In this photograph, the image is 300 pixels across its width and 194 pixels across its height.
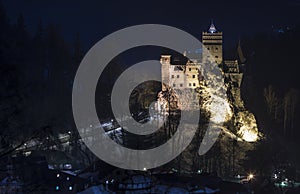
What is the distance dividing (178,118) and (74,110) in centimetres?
679

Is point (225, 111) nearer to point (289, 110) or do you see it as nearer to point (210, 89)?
point (210, 89)

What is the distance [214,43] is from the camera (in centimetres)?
3275

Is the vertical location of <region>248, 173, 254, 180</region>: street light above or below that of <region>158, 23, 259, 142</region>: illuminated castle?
below

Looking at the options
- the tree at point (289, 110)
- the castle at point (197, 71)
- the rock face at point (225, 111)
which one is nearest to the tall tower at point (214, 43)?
the castle at point (197, 71)

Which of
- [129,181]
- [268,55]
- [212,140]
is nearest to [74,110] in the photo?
[212,140]

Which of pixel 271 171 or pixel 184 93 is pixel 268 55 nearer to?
pixel 184 93

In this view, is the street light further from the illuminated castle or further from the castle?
the castle

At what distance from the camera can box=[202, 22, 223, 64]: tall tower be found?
3209 centimetres

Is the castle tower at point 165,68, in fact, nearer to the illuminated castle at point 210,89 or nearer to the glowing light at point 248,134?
the illuminated castle at point 210,89

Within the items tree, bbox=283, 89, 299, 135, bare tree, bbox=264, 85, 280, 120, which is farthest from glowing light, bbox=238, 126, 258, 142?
bare tree, bbox=264, 85, 280, 120

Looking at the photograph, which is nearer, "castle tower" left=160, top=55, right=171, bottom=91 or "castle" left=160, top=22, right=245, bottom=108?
"castle" left=160, top=22, right=245, bottom=108

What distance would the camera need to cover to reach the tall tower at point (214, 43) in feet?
105

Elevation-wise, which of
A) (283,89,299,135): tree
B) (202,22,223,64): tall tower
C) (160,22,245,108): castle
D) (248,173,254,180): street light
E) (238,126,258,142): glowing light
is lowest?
(248,173,254,180): street light

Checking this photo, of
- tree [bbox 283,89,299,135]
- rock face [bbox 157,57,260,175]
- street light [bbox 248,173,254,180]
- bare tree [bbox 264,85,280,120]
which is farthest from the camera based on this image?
bare tree [bbox 264,85,280,120]
